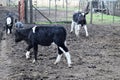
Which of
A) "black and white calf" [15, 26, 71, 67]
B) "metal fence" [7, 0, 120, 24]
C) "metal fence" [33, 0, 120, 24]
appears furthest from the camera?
"metal fence" [33, 0, 120, 24]

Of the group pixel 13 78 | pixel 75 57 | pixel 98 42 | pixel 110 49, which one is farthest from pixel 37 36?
pixel 98 42

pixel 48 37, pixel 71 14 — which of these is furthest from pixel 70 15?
pixel 48 37

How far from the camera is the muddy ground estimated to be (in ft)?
29.5

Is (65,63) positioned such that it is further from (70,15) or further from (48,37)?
(70,15)

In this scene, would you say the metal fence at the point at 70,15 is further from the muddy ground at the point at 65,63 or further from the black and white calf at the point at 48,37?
the black and white calf at the point at 48,37

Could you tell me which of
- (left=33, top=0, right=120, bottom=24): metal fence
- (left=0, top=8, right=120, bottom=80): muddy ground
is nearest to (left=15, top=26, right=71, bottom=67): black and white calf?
(left=0, top=8, right=120, bottom=80): muddy ground

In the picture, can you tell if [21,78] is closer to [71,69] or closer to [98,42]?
[71,69]

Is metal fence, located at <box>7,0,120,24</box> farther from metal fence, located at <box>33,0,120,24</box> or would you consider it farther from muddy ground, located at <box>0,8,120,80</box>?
muddy ground, located at <box>0,8,120,80</box>

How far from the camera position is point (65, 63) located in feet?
34.6

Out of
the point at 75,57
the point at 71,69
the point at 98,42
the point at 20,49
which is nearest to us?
the point at 71,69

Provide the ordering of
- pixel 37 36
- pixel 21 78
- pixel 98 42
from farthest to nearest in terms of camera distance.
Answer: pixel 98 42 → pixel 37 36 → pixel 21 78

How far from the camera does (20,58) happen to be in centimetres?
1139

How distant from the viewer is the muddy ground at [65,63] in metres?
8.99

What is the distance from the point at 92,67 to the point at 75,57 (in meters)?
1.66
